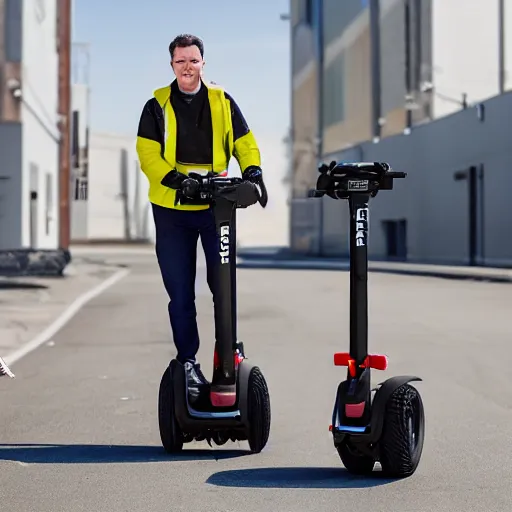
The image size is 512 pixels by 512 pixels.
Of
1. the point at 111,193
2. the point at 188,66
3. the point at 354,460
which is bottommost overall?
the point at 354,460

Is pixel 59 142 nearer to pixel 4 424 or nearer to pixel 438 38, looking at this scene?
pixel 438 38

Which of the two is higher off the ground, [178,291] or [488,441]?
[178,291]

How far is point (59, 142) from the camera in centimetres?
5678

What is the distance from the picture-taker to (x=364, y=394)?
5.75 metres

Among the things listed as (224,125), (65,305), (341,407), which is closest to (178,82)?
(224,125)

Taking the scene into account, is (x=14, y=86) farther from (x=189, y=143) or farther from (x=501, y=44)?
(x=189, y=143)

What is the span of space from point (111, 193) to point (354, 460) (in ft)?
370

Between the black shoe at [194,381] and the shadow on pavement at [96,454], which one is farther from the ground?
the black shoe at [194,381]

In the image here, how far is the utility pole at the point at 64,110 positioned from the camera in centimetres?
5662

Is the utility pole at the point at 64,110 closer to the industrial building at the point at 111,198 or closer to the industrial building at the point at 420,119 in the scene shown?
the industrial building at the point at 420,119

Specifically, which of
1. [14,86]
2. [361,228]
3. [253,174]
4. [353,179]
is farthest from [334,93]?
[361,228]

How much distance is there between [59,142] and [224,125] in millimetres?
51229

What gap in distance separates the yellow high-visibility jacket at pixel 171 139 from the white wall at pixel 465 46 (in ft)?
168

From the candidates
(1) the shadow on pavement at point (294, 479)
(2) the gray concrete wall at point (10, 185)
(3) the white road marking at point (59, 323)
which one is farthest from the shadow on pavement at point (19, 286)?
(1) the shadow on pavement at point (294, 479)
